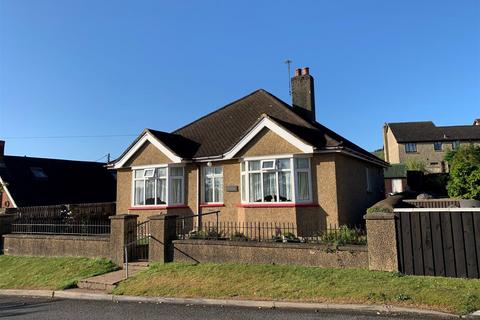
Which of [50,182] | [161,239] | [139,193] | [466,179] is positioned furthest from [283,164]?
[50,182]

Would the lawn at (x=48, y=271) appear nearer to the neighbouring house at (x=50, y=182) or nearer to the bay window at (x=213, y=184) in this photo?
the bay window at (x=213, y=184)

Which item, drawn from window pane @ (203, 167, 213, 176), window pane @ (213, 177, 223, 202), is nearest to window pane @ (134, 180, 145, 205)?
window pane @ (203, 167, 213, 176)

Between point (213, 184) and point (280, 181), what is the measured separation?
3281mm

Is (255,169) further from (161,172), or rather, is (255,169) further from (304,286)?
(304,286)

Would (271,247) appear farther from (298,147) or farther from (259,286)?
(298,147)

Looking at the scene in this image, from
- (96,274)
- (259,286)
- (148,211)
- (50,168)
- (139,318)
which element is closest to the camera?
(139,318)

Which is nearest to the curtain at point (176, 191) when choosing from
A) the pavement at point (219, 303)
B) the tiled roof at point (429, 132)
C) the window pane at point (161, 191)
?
the window pane at point (161, 191)

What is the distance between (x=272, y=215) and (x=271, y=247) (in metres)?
4.07

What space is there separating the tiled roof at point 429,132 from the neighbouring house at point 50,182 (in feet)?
147

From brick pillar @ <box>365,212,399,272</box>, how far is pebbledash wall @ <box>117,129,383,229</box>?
466 cm

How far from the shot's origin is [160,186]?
666 inches

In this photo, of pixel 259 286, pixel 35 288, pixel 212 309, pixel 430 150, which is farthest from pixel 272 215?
pixel 430 150

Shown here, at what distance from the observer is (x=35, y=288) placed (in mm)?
10773

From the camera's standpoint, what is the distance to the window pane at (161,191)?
1675 centimetres
